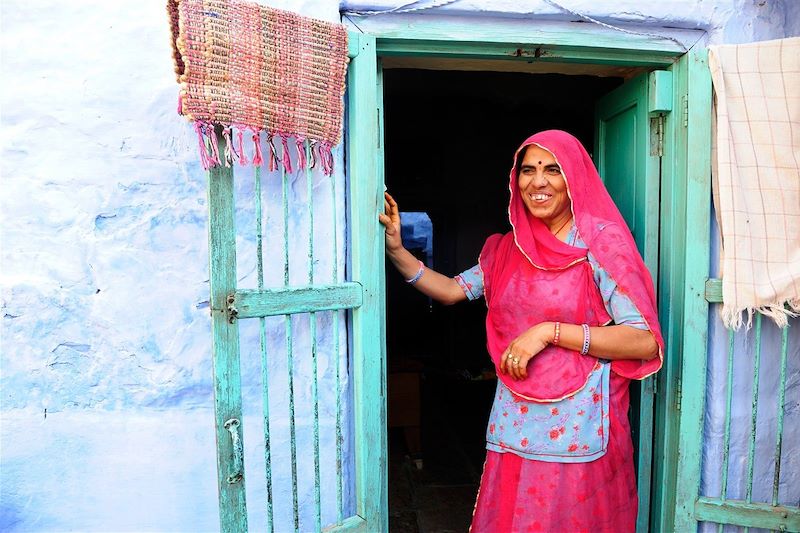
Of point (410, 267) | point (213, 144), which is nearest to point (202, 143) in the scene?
point (213, 144)

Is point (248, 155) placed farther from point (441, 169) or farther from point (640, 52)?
point (441, 169)

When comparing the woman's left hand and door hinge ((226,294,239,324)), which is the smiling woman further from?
door hinge ((226,294,239,324))

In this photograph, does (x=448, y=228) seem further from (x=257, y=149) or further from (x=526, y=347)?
(x=257, y=149)

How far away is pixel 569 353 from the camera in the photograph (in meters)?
1.84

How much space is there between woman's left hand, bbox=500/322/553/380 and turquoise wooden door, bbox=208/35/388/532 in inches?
17.0

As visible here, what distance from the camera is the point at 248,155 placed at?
177 cm

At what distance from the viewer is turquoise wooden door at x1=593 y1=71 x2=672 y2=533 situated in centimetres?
209

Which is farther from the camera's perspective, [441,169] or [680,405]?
[441,169]

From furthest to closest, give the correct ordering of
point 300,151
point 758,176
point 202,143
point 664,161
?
point 664,161, point 758,176, point 300,151, point 202,143

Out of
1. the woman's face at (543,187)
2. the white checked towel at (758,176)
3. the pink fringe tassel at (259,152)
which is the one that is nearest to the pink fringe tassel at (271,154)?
the pink fringe tassel at (259,152)

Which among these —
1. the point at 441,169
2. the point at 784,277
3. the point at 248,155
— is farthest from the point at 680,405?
the point at 441,169

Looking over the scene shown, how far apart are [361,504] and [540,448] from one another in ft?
2.03

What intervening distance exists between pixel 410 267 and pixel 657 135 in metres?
1.04

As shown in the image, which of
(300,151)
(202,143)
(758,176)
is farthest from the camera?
(758,176)
